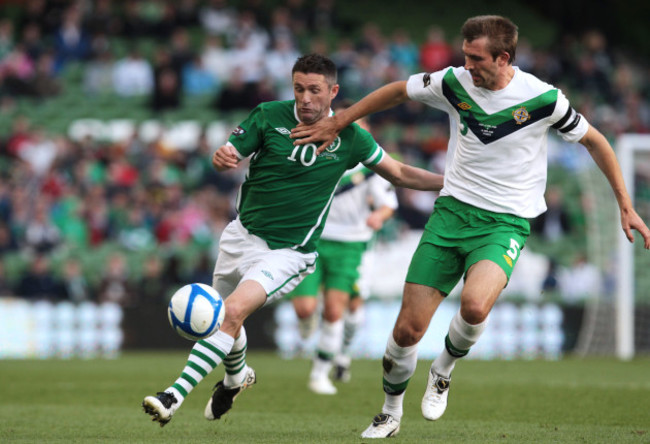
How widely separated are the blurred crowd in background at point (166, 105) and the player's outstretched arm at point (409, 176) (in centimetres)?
1025

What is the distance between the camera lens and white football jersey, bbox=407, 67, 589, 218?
7.07 meters

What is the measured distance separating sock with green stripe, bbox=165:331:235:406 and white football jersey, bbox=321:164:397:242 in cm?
486

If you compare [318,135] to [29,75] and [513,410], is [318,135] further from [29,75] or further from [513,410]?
Result: [29,75]

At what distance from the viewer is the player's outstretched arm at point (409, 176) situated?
7.64 metres

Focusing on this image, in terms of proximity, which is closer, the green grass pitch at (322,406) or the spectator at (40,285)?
the green grass pitch at (322,406)

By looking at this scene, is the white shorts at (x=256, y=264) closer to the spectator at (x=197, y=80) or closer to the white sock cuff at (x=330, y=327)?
the white sock cuff at (x=330, y=327)

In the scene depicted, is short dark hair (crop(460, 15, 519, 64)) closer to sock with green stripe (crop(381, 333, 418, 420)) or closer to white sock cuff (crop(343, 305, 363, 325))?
sock with green stripe (crop(381, 333, 418, 420))

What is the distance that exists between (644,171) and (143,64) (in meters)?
11.5

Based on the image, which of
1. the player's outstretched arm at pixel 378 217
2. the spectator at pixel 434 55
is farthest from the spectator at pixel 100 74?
the player's outstretched arm at pixel 378 217

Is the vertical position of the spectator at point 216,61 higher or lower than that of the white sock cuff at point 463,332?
lower

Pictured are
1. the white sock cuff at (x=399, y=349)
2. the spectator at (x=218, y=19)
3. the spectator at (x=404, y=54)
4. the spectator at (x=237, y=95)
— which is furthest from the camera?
the spectator at (x=218, y=19)

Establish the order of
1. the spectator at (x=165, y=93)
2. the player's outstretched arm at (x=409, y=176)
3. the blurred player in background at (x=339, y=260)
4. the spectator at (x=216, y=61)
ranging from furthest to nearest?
1. the spectator at (x=216, y=61)
2. the spectator at (x=165, y=93)
3. the blurred player in background at (x=339, y=260)
4. the player's outstretched arm at (x=409, y=176)

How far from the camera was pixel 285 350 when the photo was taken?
17750 millimetres

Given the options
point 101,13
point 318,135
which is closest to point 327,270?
point 318,135
